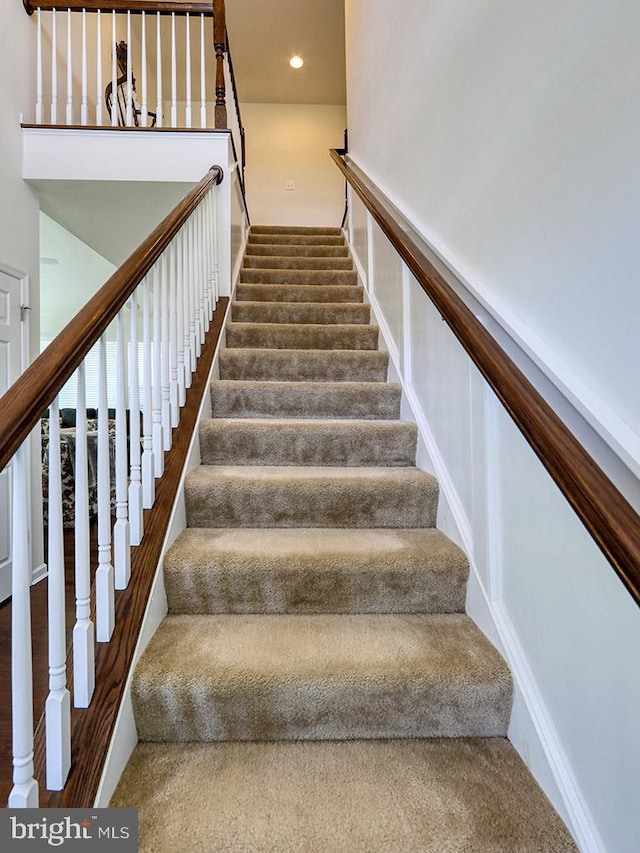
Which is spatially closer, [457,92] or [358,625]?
[358,625]

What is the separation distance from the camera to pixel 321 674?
102cm

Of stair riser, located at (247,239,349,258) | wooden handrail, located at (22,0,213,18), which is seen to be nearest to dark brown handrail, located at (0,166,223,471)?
wooden handrail, located at (22,0,213,18)

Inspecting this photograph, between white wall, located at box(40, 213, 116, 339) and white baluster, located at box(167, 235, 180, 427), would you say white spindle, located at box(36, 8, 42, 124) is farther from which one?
white baluster, located at box(167, 235, 180, 427)

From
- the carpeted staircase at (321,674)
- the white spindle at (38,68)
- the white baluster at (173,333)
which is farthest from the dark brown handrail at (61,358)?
the white spindle at (38,68)

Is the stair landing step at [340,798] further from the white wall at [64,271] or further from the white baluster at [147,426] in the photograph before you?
the white wall at [64,271]

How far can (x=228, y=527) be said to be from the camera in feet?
4.91

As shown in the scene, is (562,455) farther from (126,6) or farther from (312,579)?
(126,6)

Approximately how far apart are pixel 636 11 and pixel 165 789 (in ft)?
5.26

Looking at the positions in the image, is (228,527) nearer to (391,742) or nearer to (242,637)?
(242,637)

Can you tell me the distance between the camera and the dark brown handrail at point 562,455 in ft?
2.06

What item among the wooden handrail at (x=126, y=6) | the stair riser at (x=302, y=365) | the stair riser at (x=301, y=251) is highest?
the wooden handrail at (x=126, y=6)

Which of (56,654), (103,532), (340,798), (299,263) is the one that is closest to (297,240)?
(299,263)

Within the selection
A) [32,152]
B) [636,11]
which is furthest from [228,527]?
[32,152]

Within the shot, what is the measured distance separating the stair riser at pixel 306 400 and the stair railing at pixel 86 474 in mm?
306
